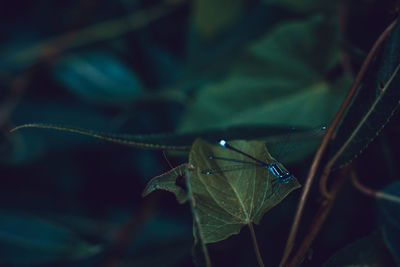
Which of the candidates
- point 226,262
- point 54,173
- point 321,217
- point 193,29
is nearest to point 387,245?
point 321,217

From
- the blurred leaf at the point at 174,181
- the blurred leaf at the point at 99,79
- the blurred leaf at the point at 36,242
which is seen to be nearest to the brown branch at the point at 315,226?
the blurred leaf at the point at 174,181

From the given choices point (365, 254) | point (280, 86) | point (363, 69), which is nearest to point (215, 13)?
point (280, 86)

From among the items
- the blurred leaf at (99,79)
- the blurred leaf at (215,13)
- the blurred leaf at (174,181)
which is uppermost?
the blurred leaf at (99,79)

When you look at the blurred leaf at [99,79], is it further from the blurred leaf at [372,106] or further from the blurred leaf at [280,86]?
the blurred leaf at [372,106]

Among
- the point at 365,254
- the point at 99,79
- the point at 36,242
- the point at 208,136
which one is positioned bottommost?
the point at 365,254

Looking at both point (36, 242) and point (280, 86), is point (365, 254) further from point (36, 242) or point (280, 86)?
point (36, 242)

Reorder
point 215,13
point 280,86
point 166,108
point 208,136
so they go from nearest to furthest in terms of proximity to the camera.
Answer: point 208,136
point 280,86
point 215,13
point 166,108
